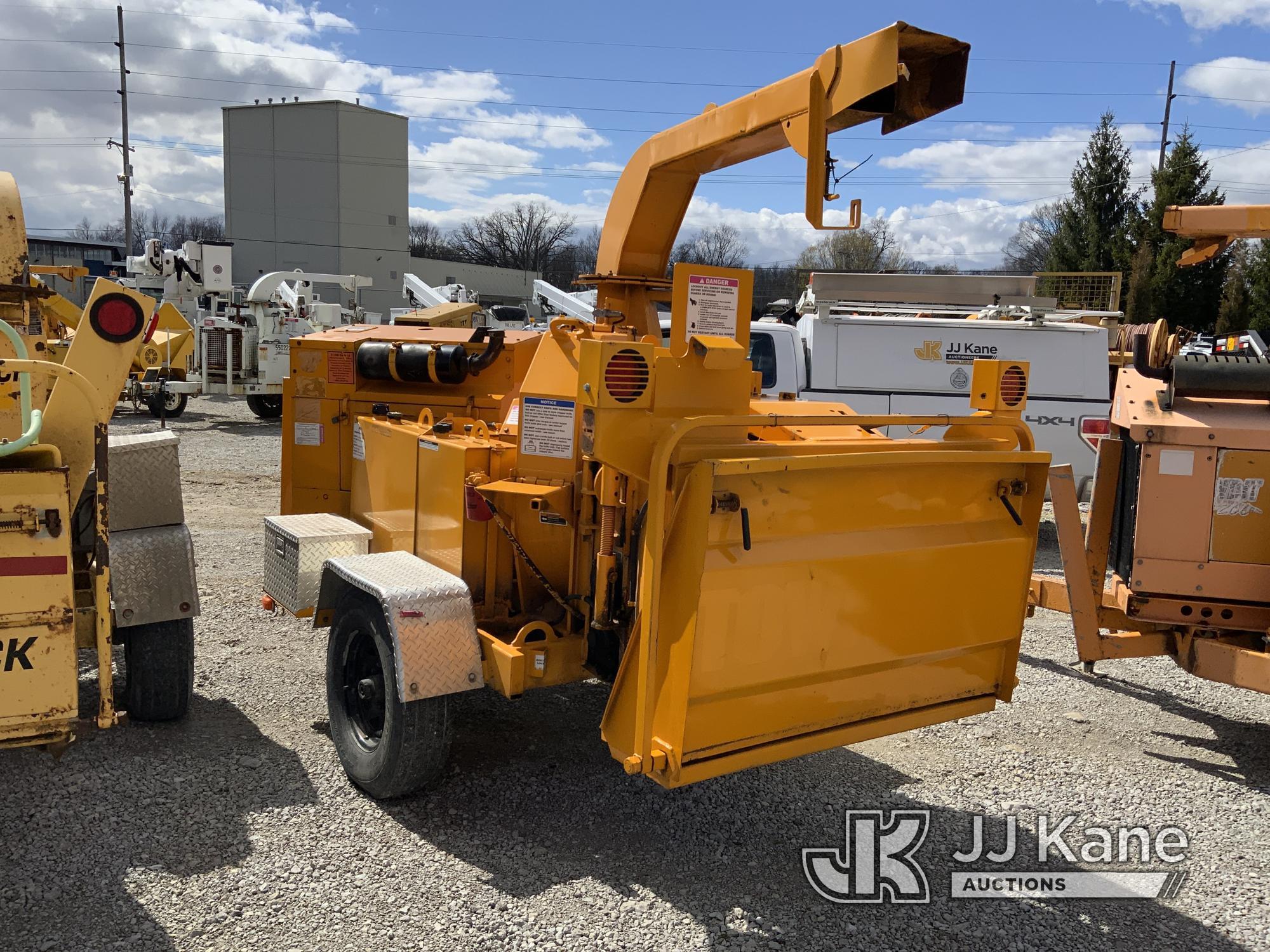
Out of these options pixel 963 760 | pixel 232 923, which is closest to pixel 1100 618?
pixel 963 760

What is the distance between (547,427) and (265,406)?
17538 mm

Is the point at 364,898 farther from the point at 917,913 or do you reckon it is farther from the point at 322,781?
the point at 917,913

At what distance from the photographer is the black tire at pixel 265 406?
19.7 metres

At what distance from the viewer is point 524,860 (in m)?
3.64

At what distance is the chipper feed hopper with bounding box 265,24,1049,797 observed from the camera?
10.3 feet

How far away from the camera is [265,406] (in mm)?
19812

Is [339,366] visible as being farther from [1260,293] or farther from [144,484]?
[1260,293]

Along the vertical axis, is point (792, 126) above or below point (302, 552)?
above

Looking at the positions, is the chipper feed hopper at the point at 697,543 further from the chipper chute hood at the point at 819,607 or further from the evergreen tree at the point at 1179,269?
the evergreen tree at the point at 1179,269

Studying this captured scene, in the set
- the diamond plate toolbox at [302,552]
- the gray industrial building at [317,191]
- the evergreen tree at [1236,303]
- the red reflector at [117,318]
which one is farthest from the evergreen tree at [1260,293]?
the gray industrial building at [317,191]

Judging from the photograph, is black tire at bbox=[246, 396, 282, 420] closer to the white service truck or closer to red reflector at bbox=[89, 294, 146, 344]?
the white service truck

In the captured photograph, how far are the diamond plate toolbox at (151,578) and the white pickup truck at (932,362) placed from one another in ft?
18.5

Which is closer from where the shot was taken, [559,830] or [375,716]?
[559,830]

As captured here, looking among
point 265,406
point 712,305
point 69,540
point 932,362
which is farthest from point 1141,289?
point 69,540
